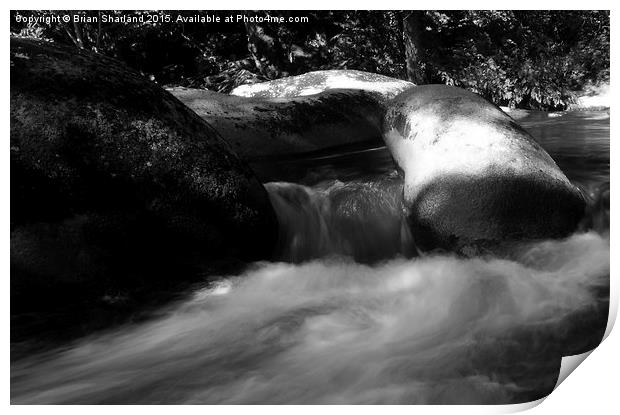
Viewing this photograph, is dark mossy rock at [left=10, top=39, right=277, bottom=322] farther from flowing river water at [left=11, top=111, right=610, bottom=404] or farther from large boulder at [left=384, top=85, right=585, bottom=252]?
large boulder at [left=384, top=85, right=585, bottom=252]

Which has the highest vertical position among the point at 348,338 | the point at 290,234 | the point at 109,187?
the point at 109,187

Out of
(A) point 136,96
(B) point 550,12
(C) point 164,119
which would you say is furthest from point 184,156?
(B) point 550,12

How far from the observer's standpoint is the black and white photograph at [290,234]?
1.55m

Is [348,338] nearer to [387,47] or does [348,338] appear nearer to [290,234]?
[290,234]

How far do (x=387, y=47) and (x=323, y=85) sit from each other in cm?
78

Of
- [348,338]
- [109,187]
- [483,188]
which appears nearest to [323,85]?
[483,188]

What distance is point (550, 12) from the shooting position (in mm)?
1968

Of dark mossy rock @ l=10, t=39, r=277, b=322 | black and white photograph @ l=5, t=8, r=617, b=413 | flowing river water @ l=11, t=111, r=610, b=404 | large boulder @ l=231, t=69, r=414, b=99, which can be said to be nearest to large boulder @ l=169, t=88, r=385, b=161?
large boulder @ l=231, t=69, r=414, b=99

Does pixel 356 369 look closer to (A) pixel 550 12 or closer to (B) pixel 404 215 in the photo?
(B) pixel 404 215

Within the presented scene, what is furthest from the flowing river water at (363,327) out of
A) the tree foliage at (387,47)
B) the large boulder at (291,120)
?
the large boulder at (291,120)

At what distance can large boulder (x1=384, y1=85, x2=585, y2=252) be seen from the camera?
77.4 inches

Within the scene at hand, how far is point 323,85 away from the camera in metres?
3.35

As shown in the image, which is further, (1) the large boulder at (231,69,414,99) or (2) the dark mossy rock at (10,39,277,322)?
(1) the large boulder at (231,69,414,99)

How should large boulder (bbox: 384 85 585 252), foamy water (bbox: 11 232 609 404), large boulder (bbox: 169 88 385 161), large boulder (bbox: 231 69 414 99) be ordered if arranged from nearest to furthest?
foamy water (bbox: 11 232 609 404)
large boulder (bbox: 384 85 585 252)
large boulder (bbox: 169 88 385 161)
large boulder (bbox: 231 69 414 99)
